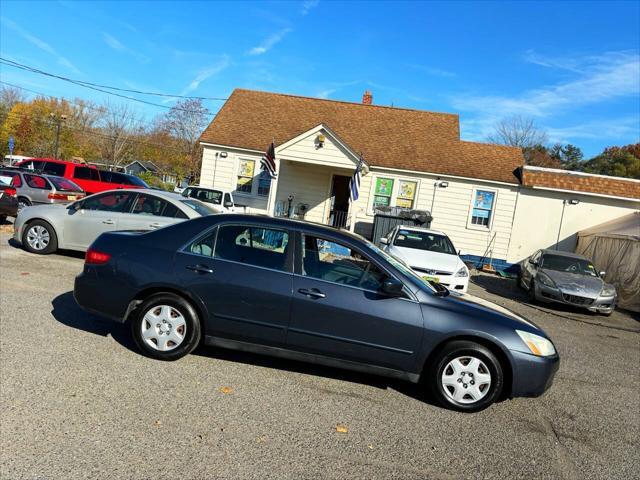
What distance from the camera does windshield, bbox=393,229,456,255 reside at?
11.0 metres

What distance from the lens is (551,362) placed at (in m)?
4.20

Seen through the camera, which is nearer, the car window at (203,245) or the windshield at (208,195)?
the car window at (203,245)

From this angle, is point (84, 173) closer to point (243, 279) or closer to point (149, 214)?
point (149, 214)

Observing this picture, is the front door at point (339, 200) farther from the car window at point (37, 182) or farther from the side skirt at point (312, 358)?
the side skirt at point (312, 358)

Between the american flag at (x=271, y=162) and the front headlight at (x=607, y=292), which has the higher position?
the american flag at (x=271, y=162)

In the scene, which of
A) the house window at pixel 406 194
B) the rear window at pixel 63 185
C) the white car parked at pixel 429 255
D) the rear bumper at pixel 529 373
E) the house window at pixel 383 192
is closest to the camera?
the rear bumper at pixel 529 373

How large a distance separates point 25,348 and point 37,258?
15.9ft

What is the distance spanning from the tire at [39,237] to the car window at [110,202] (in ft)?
3.00

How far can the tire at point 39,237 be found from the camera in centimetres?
885

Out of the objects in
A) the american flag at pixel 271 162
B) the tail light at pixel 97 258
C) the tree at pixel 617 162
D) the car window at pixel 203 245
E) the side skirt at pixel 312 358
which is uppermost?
the tree at pixel 617 162

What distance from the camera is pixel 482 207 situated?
61.8 feet

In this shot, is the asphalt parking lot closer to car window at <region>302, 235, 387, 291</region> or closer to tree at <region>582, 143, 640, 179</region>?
car window at <region>302, 235, 387, 291</region>

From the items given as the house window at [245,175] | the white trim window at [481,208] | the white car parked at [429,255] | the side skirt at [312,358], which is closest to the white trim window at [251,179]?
the house window at [245,175]

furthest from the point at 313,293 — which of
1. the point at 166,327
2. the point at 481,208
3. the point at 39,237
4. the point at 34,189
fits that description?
the point at 481,208
